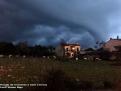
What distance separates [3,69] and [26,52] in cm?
2258

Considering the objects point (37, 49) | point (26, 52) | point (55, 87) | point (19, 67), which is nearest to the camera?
point (55, 87)

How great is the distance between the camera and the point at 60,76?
17578mm

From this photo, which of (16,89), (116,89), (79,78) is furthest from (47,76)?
(79,78)

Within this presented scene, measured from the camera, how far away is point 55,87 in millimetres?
16531

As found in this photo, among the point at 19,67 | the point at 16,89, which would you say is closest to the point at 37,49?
the point at 19,67

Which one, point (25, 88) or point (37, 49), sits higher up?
point (37, 49)

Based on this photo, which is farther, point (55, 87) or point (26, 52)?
point (26, 52)

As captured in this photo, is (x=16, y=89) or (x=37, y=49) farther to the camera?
(x=37, y=49)

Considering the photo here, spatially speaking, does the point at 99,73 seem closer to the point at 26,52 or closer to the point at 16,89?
the point at 16,89

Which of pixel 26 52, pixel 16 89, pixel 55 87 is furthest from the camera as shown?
pixel 26 52

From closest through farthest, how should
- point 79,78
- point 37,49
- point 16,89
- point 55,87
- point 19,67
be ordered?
point 55,87
point 16,89
point 79,78
point 19,67
point 37,49

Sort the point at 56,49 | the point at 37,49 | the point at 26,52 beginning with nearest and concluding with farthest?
1. the point at 26,52
2. the point at 37,49
3. the point at 56,49

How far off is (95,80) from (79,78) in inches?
50.2

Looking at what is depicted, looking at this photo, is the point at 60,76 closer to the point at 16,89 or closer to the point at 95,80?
the point at 16,89
